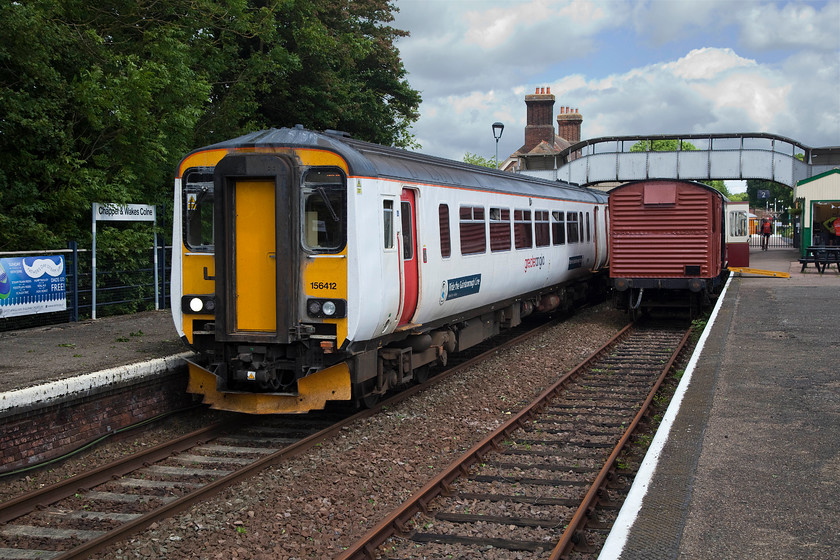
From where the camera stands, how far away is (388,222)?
8.99 meters

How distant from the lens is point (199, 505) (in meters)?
6.56

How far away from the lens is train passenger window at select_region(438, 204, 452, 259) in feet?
34.6

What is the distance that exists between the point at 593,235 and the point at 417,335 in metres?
11.7

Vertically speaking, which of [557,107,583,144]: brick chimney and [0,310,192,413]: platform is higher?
[557,107,583,144]: brick chimney

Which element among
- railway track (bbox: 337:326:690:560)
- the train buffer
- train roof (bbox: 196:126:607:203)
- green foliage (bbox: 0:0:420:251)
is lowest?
railway track (bbox: 337:326:690:560)

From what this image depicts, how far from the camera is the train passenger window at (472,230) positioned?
37.3 ft

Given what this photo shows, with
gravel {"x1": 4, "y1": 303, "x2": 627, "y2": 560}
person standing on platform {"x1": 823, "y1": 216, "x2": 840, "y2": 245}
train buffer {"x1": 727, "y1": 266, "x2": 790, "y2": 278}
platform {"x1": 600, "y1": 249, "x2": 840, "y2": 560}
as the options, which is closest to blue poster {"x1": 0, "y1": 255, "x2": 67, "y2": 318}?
Result: gravel {"x1": 4, "y1": 303, "x2": 627, "y2": 560}

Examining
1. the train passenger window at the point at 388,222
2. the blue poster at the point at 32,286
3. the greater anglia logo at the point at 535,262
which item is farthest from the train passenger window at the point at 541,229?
the blue poster at the point at 32,286

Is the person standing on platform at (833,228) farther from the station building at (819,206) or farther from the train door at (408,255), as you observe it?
the train door at (408,255)

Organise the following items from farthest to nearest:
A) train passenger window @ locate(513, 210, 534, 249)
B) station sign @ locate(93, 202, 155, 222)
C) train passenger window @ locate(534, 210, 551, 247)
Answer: train passenger window @ locate(534, 210, 551, 247)
train passenger window @ locate(513, 210, 534, 249)
station sign @ locate(93, 202, 155, 222)

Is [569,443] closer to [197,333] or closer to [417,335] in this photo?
[417,335]

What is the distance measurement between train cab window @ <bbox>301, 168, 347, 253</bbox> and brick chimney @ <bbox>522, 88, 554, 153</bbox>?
53614 mm

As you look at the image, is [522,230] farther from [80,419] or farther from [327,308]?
[80,419]

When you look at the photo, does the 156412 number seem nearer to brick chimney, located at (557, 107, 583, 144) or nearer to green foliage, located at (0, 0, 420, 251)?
green foliage, located at (0, 0, 420, 251)
